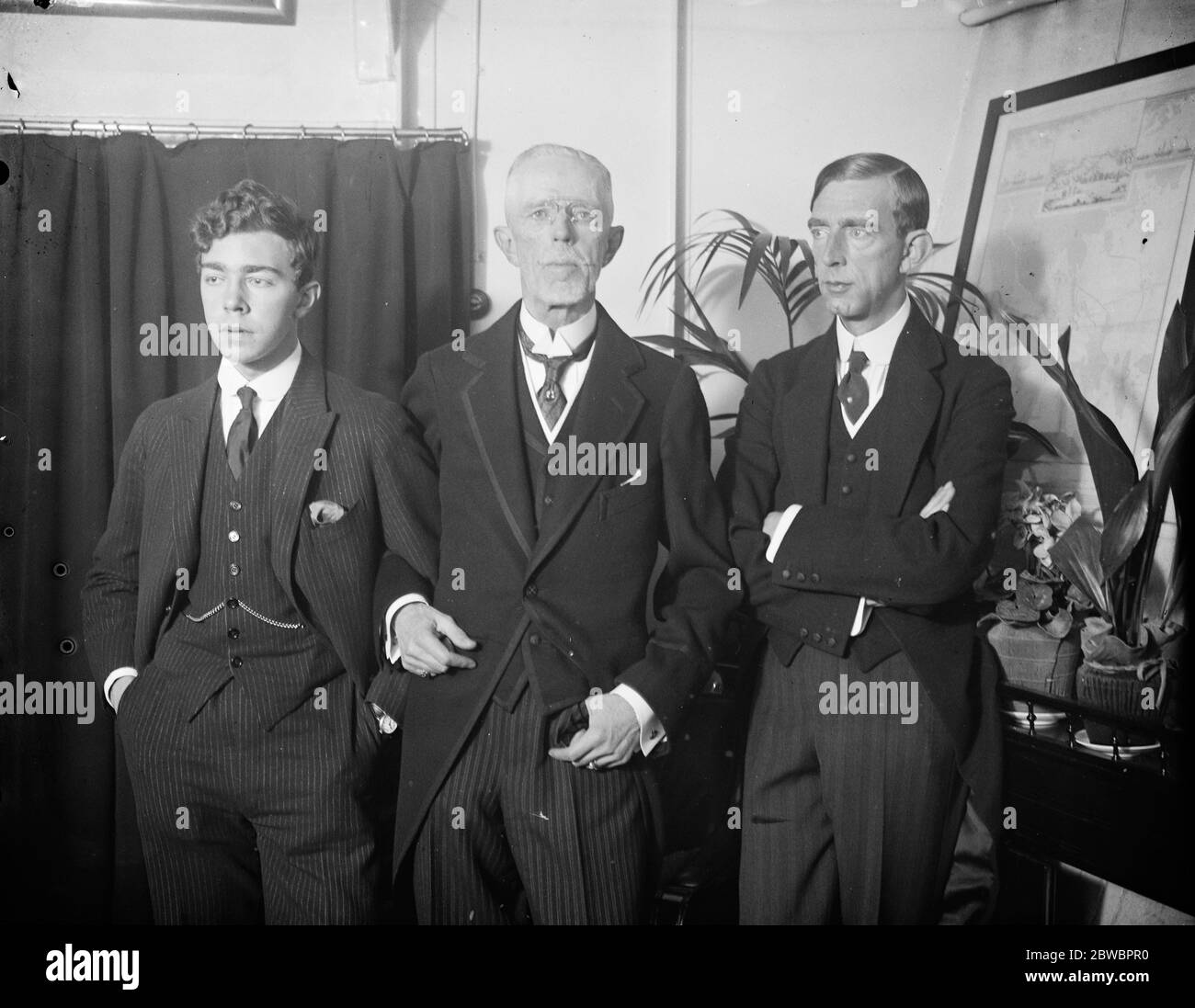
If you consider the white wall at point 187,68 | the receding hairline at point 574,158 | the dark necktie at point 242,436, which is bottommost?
the dark necktie at point 242,436

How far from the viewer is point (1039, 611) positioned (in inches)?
71.1

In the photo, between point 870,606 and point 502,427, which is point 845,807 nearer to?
point 870,606

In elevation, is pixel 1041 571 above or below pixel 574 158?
below

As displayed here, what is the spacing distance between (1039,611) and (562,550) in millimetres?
869

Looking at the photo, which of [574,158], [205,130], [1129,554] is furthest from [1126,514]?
[205,130]

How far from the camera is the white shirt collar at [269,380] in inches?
69.4

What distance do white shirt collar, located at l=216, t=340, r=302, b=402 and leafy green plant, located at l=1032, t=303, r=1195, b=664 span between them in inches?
53.8

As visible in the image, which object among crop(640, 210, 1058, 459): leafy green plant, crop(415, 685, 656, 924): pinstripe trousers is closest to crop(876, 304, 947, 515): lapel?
crop(640, 210, 1058, 459): leafy green plant

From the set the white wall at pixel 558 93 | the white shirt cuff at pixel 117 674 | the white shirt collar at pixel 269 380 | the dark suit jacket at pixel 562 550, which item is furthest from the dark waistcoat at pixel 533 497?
the white shirt cuff at pixel 117 674

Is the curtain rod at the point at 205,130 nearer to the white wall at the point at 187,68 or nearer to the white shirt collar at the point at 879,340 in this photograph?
the white wall at the point at 187,68

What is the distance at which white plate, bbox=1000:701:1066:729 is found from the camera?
5.86 feet

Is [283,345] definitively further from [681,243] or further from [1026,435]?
[1026,435]
